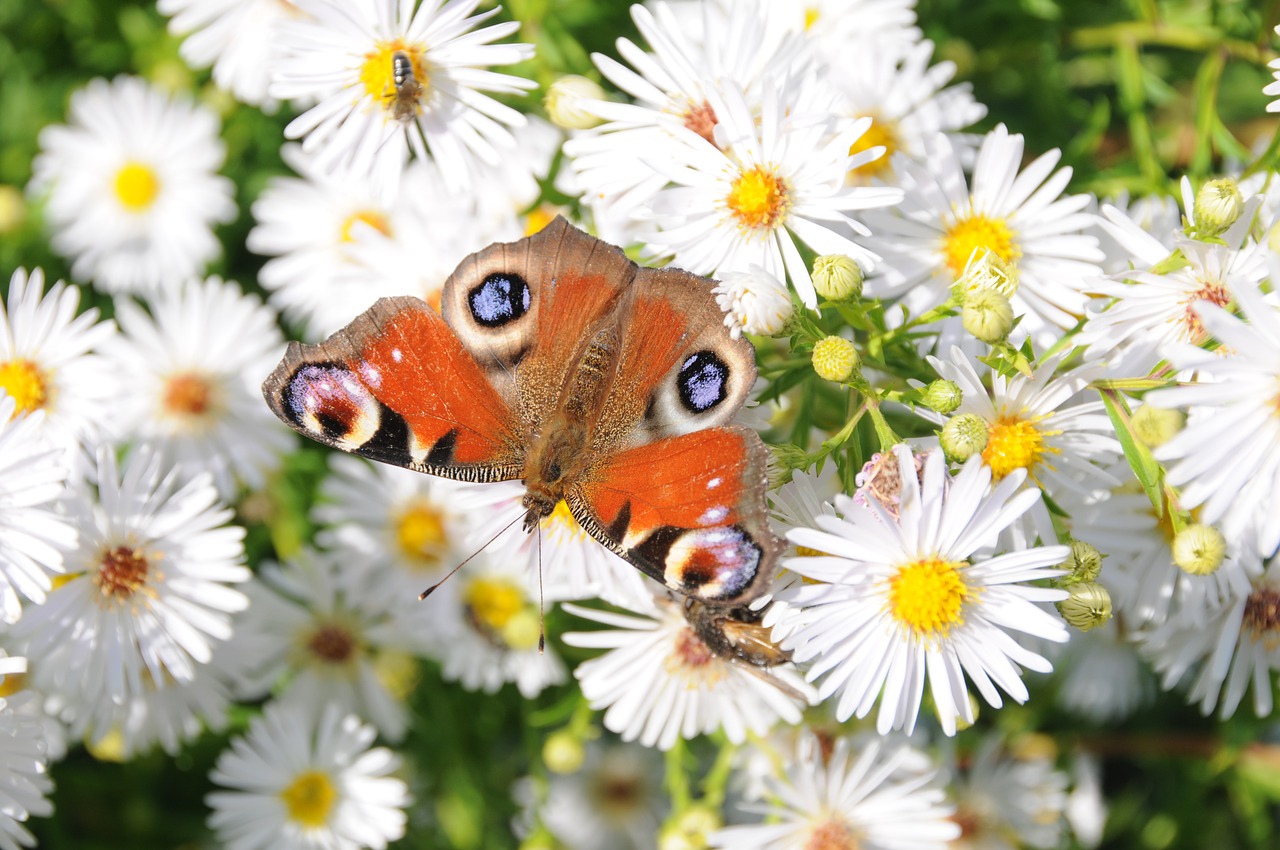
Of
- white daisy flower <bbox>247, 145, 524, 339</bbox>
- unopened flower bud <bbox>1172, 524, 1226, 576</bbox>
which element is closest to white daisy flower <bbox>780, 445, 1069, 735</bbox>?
unopened flower bud <bbox>1172, 524, 1226, 576</bbox>

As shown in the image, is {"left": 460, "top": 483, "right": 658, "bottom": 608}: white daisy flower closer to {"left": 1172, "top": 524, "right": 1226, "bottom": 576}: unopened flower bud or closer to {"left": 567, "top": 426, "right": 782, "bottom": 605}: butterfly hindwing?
{"left": 567, "top": 426, "right": 782, "bottom": 605}: butterfly hindwing

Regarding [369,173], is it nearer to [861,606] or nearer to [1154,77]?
[861,606]

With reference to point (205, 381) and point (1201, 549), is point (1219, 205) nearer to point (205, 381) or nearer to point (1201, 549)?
point (1201, 549)

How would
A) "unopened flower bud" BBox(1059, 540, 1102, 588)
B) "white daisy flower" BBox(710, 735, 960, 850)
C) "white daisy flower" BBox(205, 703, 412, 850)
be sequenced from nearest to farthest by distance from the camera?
1. "unopened flower bud" BBox(1059, 540, 1102, 588)
2. "white daisy flower" BBox(710, 735, 960, 850)
3. "white daisy flower" BBox(205, 703, 412, 850)

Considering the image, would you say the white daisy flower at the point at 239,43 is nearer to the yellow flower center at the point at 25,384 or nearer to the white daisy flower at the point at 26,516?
the yellow flower center at the point at 25,384

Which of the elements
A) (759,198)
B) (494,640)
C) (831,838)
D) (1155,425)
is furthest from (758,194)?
(831,838)

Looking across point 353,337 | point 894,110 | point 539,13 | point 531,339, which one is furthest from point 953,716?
point 539,13

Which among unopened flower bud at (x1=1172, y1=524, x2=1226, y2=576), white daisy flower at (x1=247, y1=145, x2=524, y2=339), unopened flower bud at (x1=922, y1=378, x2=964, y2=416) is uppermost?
white daisy flower at (x1=247, y1=145, x2=524, y2=339)
